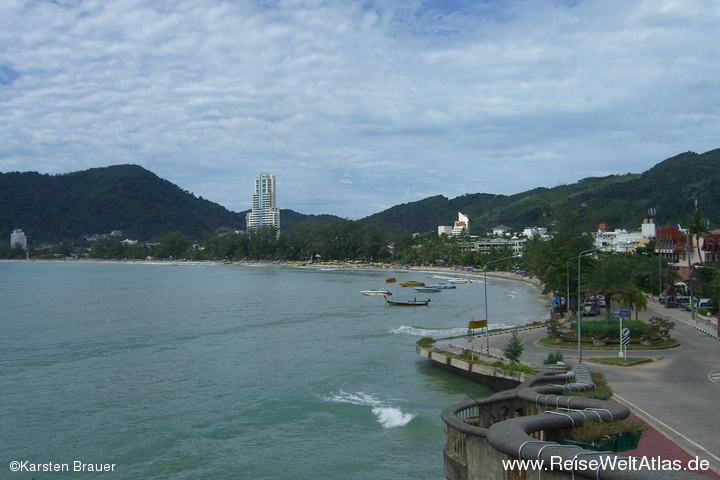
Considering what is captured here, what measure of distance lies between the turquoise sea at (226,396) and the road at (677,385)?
19.3 feet

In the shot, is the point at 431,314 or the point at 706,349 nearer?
the point at 706,349

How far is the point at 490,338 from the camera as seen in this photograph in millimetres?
37594

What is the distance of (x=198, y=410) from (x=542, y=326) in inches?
1024

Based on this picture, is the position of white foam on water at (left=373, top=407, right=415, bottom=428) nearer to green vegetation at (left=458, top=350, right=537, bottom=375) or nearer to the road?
green vegetation at (left=458, top=350, right=537, bottom=375)

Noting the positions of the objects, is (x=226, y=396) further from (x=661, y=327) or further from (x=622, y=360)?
(x=661, y=327)

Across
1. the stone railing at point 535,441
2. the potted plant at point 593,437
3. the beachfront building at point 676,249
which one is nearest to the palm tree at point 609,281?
the stone railing at point 535,441

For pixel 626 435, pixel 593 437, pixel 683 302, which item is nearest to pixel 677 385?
pixel 626 435

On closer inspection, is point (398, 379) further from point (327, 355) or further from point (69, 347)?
point (69, 347)

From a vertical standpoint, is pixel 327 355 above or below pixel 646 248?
below

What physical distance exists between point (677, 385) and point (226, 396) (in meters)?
18.4

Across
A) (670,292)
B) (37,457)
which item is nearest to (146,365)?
(37,457)

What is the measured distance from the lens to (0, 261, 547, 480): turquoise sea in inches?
777

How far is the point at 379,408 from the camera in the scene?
81.3 ft

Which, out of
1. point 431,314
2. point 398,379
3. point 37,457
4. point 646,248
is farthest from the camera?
point 646,248
